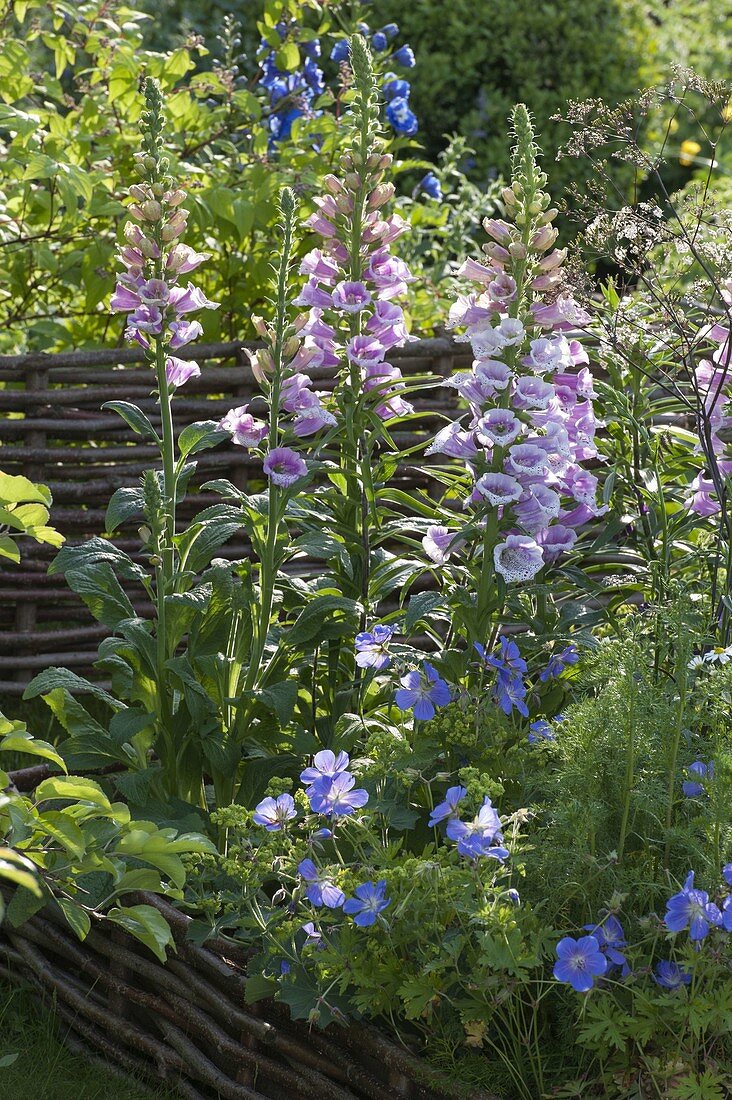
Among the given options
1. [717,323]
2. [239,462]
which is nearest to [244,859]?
[717,323]

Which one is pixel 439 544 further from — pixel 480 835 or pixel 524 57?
pixel 524 57

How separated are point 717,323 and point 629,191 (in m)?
5.31

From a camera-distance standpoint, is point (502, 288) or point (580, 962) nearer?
point (580, 962)

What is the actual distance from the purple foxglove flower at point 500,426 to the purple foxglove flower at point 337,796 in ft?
1.98

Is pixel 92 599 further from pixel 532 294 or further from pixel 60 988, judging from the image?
pixel 532 294

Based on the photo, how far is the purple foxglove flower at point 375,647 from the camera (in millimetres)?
2090

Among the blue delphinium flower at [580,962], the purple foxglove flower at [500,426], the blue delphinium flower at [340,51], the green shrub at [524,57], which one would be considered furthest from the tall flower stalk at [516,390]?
the green shrub at [524,57]

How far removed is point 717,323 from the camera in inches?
→ 90.9

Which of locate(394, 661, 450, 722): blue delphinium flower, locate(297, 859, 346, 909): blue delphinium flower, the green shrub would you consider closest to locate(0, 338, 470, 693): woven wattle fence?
locate(394, 661, 450, 722): blue delphinium flower

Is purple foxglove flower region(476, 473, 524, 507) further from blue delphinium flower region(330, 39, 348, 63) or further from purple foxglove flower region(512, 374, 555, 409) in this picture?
blue delphinium flower region(330, 39, 348, 63)

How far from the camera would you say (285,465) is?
7.14ft

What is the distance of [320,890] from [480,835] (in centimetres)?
24

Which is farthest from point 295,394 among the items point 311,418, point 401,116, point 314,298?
point 401,116

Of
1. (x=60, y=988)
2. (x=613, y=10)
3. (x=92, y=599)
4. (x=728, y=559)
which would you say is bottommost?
(x=60, y=988)
